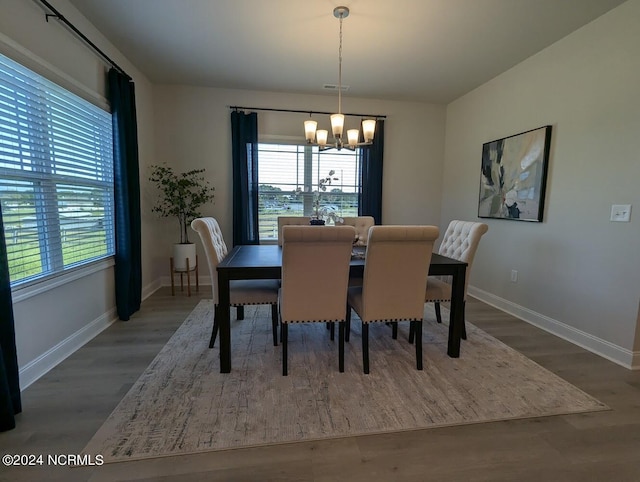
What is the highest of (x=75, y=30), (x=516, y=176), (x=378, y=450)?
(x=75, y=30)

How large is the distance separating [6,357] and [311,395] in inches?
65.0

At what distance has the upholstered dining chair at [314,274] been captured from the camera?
1875 mm

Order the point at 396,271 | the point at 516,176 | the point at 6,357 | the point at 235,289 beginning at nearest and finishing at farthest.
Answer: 1. the point at 6,357
2. the point at 396,271
3. the point at 235,289
4. the point at 516,176

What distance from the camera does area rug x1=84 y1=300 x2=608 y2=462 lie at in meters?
1.57

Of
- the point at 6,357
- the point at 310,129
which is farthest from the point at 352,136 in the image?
the point at 6,357

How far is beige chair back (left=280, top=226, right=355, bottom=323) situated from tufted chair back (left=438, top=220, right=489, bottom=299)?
109cm

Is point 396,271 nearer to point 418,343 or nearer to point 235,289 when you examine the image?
point 418,343

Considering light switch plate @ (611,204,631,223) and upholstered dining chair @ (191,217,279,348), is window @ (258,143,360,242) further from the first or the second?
light switch plate @ (611,204,631,223)

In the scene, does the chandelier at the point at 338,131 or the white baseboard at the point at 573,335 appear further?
the chandelier at the point at 338,131

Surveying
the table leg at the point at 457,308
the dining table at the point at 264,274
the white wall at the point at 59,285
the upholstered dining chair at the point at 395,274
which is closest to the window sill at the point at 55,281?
the white wall at the point at 59,285

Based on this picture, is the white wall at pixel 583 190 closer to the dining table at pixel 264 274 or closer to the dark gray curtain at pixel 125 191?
the dining table at pixel 264 274

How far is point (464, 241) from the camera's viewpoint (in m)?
2.65

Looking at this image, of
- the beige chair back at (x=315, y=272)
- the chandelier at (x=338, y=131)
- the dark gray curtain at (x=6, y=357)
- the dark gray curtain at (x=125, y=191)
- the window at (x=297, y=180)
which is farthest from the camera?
the window at (x=297, y=180)

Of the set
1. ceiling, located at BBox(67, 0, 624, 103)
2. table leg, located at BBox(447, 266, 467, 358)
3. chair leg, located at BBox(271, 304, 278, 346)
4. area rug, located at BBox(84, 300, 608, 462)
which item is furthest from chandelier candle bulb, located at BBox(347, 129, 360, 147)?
area rug, located at BBox(84, 300, 608, 462)
